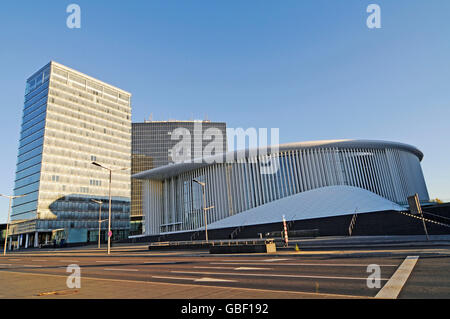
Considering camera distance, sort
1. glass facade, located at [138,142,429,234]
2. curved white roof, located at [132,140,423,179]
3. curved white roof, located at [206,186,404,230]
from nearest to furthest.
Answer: curved white roof, located at [206,186,404,230]
curved white roof, located at [132,140,423,179]
glass facade, located at [138,142,429,234]

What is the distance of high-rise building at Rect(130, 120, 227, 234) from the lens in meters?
135

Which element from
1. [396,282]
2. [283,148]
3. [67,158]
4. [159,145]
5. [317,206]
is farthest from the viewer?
[159,145]

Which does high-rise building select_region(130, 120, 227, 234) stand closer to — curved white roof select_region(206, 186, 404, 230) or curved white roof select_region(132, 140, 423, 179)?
curved white roof select_region(132, 140, 423, 179)

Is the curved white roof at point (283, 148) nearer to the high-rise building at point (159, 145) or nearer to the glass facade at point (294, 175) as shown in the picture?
the glass facade at point (294, 175)

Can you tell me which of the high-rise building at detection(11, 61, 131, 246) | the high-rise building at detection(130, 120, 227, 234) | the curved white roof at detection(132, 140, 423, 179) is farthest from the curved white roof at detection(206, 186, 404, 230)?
the high-rise building at detection(130, 120, 227, 234)

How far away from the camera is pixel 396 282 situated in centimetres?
744

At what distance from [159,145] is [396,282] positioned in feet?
475

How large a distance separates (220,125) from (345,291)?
163911 mm

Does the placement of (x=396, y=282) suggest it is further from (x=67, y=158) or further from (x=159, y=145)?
(x=159, y=145)

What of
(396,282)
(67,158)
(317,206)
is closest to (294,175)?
(317,206)

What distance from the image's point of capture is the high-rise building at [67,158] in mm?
86250

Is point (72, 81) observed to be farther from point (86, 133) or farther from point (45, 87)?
point (86, 133)

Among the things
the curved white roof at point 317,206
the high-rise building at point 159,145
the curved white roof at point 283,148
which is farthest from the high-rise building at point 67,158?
the curved white roof at point 317,206

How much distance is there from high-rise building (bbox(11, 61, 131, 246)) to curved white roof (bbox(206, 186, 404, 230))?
63.0m
